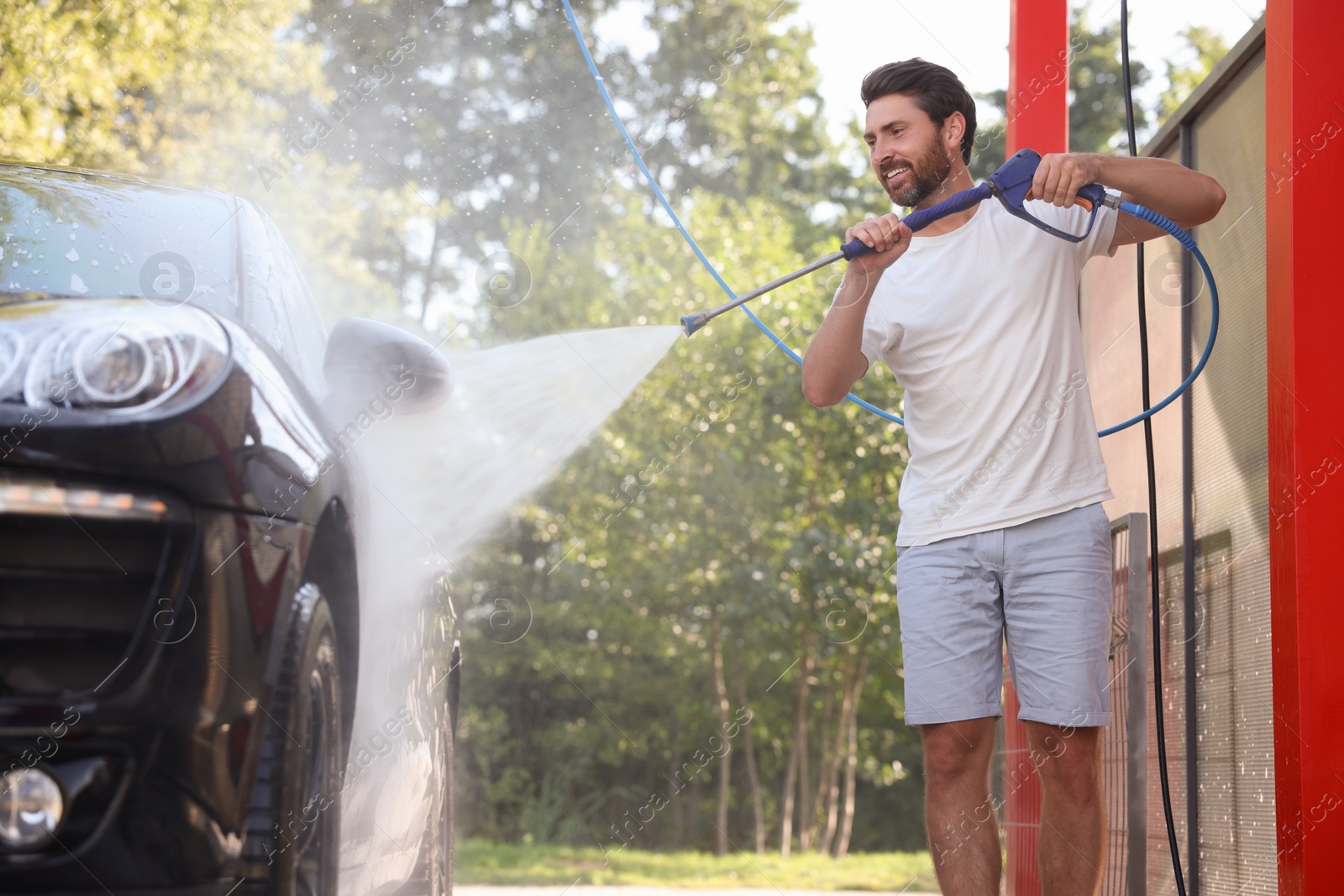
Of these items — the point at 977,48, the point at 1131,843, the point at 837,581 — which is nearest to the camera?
the point at 1131,843

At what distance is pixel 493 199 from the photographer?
12445 millimetres

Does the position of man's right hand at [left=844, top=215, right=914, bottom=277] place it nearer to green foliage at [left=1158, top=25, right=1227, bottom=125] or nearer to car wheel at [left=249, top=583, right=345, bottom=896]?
car wheel at [left=249, top=583, right=345, bottom=896]

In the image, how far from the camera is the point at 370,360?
2.22 m

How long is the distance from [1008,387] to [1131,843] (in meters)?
1.05

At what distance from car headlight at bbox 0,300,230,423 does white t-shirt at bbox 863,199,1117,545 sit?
1.30 m

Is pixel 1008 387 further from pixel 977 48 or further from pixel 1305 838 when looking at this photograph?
pixel 977 48

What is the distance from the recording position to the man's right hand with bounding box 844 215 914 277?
2.14 meters

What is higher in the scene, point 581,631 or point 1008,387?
point 1008,387

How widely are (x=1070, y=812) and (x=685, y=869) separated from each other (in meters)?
6.48

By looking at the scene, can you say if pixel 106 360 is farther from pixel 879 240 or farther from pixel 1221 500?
pixel 1221 500

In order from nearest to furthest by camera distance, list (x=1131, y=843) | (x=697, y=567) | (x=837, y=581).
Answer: (x=1131, y=843), (x=837, y=581), (x=697, y=567)

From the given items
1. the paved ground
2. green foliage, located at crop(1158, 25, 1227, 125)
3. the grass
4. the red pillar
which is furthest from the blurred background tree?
the red pillar

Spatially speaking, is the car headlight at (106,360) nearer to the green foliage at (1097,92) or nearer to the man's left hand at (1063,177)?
the man's left hand at (1063,177)

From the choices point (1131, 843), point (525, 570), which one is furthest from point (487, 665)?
point (1131, 843)
